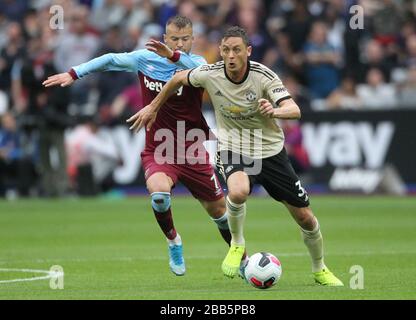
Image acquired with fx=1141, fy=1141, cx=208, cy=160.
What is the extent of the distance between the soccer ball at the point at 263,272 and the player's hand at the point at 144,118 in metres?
1.89

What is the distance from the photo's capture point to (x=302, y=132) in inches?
974

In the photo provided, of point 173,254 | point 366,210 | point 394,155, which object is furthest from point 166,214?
point 394,155

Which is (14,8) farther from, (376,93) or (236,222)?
(236,222)

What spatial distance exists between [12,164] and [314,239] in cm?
1425

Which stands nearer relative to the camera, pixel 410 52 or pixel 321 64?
pixel 410 52

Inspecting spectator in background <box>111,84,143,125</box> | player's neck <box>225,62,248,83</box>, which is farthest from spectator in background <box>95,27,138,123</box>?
player's neck <box>225,62,248,83</box>

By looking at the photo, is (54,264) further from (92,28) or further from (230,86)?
(92,28)

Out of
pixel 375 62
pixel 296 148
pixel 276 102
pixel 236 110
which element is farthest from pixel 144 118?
pixel 375 62

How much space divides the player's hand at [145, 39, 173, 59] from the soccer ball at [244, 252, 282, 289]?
8.11ft

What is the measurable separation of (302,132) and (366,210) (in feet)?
12.6

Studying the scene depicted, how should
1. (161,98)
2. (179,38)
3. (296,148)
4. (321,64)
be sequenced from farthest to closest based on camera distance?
(321,64) < (296,148) < (179,38) < (161,98)

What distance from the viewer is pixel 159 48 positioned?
12.0 m

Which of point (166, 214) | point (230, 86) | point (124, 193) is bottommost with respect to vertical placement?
point (124, 193)

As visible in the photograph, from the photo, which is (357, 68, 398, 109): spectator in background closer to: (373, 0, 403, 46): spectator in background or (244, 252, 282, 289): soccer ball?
(373, 0, 403, 46): spectator in background
